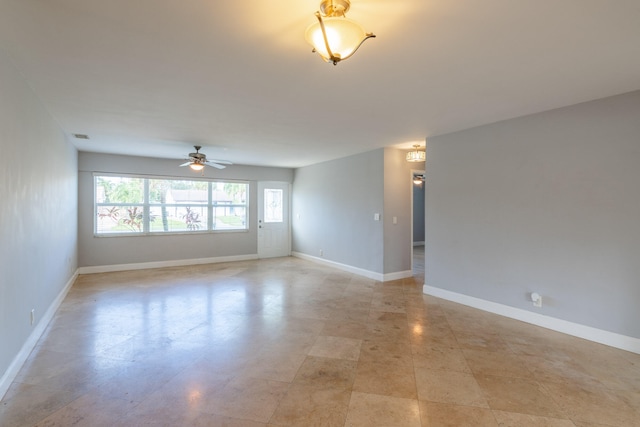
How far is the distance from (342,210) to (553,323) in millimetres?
4146

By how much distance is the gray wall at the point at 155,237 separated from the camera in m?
6.34

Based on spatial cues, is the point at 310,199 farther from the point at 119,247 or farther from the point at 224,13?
the point at 224,13

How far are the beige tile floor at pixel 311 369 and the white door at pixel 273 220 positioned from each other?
397 centimetres

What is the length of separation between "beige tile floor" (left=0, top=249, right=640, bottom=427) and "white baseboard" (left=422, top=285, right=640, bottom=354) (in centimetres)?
13

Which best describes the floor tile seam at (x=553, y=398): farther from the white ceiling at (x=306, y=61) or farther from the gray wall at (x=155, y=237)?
the gray wall at (x=155, y=237)

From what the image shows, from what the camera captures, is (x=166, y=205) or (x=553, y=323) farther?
(x=166, y=205)

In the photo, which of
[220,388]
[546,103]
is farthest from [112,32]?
[546,103]

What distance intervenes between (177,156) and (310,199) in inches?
128

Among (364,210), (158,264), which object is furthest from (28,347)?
(364,210)

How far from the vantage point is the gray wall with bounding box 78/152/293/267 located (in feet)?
20.8

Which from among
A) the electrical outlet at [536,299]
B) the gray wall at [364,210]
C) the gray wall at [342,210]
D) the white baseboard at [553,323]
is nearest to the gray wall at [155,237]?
the gray wall at [342,210]

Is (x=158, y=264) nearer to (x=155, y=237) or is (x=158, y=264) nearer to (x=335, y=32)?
(x=155, y=237)

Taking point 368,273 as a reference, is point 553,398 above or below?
below

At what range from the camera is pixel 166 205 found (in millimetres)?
7246
